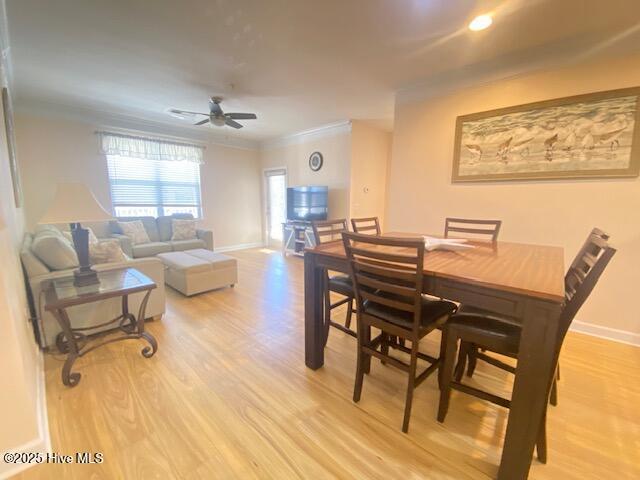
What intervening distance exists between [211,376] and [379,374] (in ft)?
3.79

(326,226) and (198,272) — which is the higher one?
(326,226)

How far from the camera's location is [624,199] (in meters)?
2.21

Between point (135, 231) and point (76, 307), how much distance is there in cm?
250

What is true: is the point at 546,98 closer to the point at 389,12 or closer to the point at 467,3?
the point at 467,3

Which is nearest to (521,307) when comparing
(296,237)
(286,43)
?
(286,43)

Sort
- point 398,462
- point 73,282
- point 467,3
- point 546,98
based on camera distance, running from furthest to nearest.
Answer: point 546,98
point 73,282
point 467,3
point 398,462

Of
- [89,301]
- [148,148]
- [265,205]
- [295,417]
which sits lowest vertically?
[295,417]

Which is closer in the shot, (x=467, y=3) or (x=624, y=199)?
(x=467, y=3)

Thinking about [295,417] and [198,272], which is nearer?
[295,417]

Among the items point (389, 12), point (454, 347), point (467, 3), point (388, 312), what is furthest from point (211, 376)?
point (467, 3)

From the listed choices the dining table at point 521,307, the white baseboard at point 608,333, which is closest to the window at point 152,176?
the dining table at point 521,307

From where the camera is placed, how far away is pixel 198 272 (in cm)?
330

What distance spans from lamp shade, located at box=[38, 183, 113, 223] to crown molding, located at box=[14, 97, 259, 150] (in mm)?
3219

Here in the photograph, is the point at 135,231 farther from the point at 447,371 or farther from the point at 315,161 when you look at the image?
the point at 447,371
